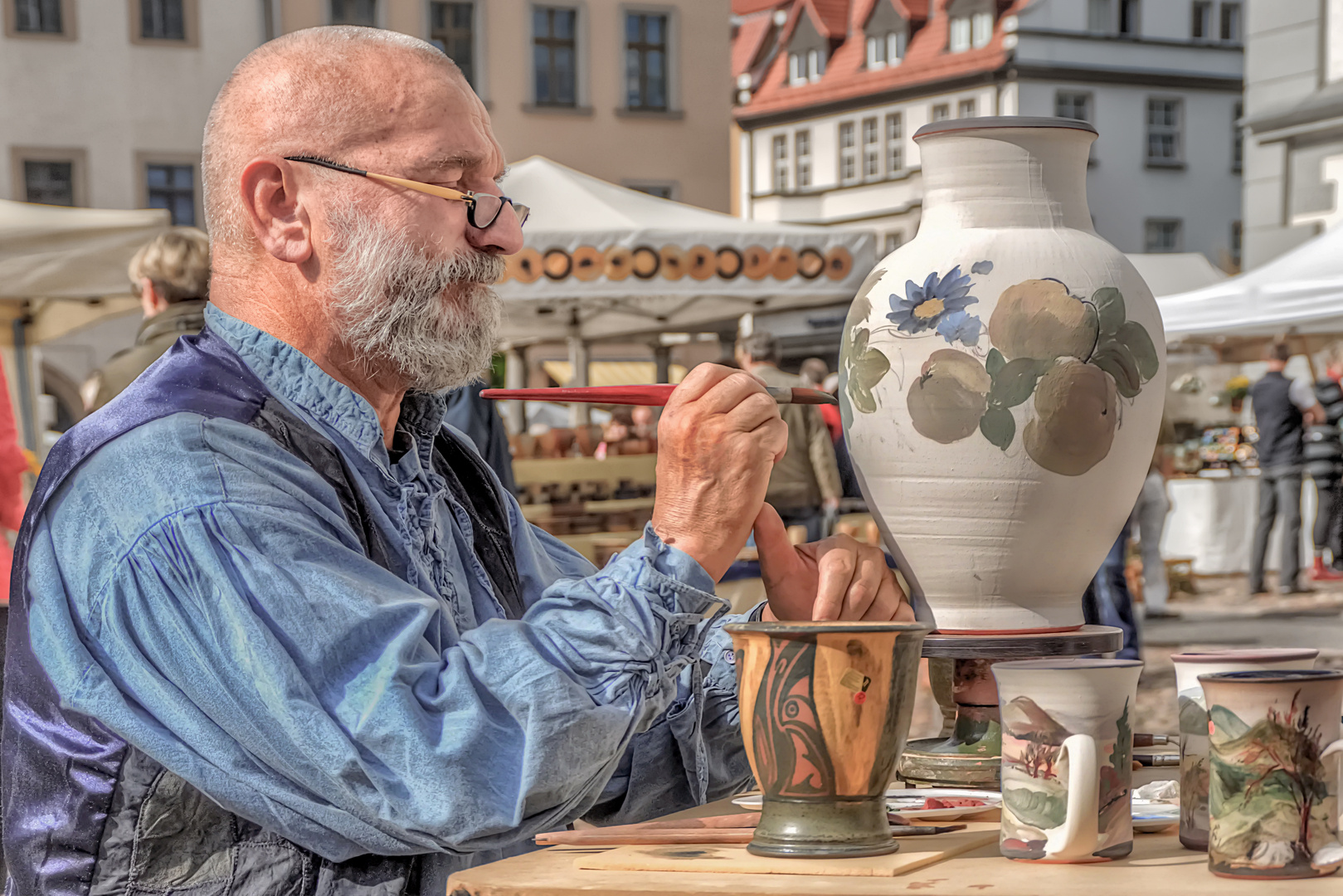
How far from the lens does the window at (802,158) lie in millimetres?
34625

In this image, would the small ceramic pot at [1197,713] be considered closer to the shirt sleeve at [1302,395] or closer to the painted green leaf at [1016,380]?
the painted green leaf at [1016,380]

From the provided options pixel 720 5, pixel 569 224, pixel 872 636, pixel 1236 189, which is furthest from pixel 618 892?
pixel 1236 189

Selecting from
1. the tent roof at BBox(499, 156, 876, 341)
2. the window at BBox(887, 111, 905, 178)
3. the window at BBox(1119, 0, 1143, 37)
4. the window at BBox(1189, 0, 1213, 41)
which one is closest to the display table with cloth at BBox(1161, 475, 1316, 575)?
the tent roof at BBox(499, 156, 876, 341)

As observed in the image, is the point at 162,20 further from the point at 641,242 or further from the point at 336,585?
the point at 336,585

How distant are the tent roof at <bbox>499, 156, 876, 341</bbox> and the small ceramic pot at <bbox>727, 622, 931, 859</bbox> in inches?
222

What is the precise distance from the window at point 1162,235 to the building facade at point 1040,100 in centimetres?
4

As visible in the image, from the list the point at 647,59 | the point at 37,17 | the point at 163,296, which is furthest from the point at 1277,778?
the point at 647,59

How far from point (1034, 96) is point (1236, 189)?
190 inches

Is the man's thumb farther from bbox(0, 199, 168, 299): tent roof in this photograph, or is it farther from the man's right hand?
bbox(0, 199, 168, 299): tent roof

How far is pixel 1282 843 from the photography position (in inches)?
45.4

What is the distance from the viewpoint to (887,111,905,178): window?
32.8 m

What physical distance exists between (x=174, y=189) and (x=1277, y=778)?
1916 centimetres

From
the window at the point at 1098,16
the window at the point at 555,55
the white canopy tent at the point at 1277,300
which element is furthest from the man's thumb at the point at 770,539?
the window at the point at 1098,16

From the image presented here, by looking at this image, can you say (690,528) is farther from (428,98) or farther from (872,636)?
(428,98)
